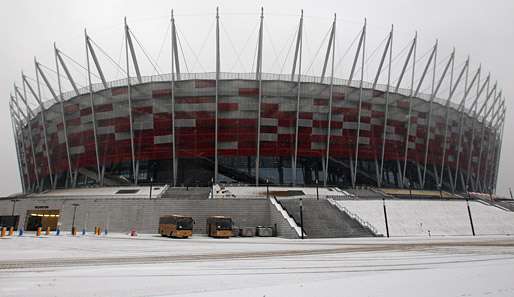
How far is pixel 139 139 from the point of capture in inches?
2221

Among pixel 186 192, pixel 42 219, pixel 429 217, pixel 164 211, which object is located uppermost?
pixel 186 192

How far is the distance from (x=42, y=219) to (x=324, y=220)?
31.2 metres

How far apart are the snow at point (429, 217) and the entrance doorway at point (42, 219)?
31174mm

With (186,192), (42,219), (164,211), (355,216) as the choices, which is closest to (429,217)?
(355,216)

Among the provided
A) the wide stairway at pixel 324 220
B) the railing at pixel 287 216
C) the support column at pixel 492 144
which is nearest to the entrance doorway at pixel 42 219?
the railing at pixel 287 216

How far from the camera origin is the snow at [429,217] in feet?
121

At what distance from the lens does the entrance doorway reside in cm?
4403

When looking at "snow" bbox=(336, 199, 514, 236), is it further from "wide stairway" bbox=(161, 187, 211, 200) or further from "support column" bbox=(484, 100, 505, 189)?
"support column" bbox=(484, 100, 505, 189)

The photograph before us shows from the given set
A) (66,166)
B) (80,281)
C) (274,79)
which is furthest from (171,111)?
(80,281)

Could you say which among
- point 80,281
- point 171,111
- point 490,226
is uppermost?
point 171,111

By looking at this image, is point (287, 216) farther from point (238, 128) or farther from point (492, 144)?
point (492, 144)

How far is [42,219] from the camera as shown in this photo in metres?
44.4

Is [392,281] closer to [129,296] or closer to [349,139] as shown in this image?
[129,296]

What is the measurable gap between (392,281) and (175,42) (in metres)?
49.8
